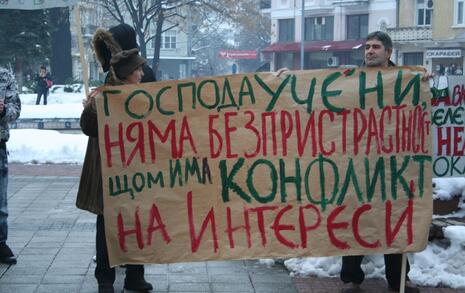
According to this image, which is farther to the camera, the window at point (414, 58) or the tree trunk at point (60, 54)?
the window at point (414, 58)

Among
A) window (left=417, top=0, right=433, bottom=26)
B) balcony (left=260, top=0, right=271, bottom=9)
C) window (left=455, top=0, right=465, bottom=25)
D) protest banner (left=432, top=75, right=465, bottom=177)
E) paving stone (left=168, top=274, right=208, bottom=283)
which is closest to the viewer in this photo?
paving stone (left=168, top=274, right=208, bottom=283)

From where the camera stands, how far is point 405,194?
4.60m

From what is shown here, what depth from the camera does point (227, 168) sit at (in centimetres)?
452

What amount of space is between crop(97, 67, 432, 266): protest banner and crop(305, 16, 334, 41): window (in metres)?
52.2

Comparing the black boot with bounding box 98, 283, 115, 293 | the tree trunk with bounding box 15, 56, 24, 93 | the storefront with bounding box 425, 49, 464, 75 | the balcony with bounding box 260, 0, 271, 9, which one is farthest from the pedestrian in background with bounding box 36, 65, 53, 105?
the balcony with bounding box 260, 0, 271, 9

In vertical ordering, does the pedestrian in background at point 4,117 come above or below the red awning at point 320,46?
below

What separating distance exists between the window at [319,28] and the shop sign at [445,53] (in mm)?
10926

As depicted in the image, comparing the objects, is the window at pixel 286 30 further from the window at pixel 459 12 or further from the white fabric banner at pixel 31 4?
the white fabric banner at pixel 31 4

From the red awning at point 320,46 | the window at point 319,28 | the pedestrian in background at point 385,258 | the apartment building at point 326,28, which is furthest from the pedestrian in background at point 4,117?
the window at point 319,28

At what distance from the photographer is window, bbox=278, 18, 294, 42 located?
5853 centimetres

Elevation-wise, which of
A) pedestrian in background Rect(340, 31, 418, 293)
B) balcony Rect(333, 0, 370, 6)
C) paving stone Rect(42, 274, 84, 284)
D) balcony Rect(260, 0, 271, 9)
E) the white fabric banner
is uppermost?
balcony Rect(260, 0, 271, 9)

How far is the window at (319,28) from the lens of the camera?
5594cm

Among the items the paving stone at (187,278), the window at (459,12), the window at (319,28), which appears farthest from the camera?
the window at (319,28)

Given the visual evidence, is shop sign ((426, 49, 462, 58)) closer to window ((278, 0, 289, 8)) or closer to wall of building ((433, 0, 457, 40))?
wall of building ((433, 0, 457, 40))
